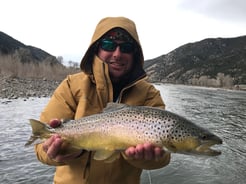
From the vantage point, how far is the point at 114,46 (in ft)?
10.4

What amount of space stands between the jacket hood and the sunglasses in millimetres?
79

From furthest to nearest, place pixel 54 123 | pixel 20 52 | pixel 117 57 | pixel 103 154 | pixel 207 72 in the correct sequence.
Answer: pixel 207 72 < pixel 20 52 < pixel 117 57 < pixel 54 123 < pixel 103 154

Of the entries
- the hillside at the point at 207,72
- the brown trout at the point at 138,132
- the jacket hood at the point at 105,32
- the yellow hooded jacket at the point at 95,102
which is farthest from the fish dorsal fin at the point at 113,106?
the hillside at the point at 207,72

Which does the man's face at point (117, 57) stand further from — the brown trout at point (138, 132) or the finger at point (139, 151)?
the finger at point (139, 151)

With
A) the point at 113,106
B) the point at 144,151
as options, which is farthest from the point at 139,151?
the point at 113,106

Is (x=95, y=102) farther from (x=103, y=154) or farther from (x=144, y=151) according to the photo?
(x=144, y=151)

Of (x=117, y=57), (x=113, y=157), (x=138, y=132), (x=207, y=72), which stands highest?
(x=117, y=57)

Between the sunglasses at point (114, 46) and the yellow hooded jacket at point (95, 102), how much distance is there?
85 millimetres

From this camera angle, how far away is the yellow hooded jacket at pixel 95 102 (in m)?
2.88

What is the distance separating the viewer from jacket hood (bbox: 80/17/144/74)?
10.6ft

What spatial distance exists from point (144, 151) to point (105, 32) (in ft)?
4.06

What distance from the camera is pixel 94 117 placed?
288 cm

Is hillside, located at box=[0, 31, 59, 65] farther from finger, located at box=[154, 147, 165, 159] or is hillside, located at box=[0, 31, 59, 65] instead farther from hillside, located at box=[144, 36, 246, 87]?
finger, located at box=[154, 147, 165, 159]

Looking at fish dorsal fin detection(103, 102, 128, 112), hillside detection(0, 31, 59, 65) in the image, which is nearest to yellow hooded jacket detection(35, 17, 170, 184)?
fish dorsal fin detection(103, 102, 128, 112)
